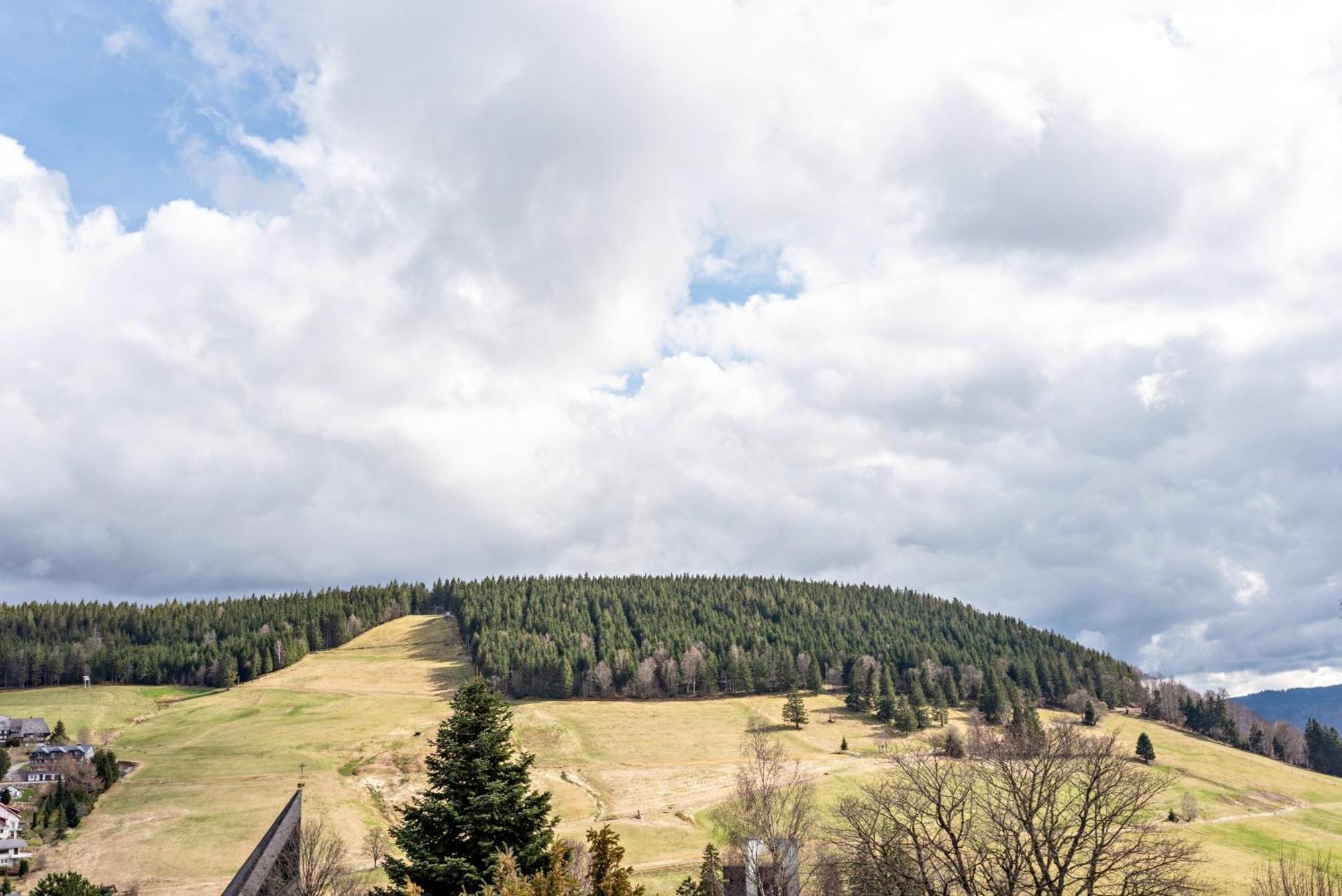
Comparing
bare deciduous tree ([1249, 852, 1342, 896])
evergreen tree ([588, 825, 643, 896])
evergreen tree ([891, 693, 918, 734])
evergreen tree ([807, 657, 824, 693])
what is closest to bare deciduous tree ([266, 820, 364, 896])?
evergreen tree ([588, 825, 643, 896])

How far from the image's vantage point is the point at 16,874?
77.7 m

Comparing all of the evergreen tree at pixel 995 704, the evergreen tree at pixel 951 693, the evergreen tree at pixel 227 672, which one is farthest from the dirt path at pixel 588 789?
the evergreen tree at pixel 227 672

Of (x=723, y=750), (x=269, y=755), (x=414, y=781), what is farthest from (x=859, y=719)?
(x=269, y=755)

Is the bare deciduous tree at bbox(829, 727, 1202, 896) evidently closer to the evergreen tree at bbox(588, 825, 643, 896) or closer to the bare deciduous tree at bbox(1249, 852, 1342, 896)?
the bare deciduous tree at bbox(1249, 852, 1342, 896)

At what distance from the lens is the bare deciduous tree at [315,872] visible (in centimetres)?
4753

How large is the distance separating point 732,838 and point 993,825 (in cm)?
2890

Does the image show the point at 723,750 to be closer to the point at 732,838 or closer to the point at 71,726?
the point at 732,838

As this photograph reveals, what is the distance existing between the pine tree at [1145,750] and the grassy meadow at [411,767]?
67.2 inches

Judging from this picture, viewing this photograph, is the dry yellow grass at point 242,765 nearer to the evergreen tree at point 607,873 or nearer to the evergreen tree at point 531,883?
the evergreen tree at point 607,873

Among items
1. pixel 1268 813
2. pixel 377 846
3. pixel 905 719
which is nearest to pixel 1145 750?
pixel 1268 813

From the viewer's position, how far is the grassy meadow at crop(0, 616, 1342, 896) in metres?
83.1

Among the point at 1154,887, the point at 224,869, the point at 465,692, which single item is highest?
the point at 465,692

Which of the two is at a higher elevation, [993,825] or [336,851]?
[993,825]

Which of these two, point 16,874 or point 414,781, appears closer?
point 16,874
